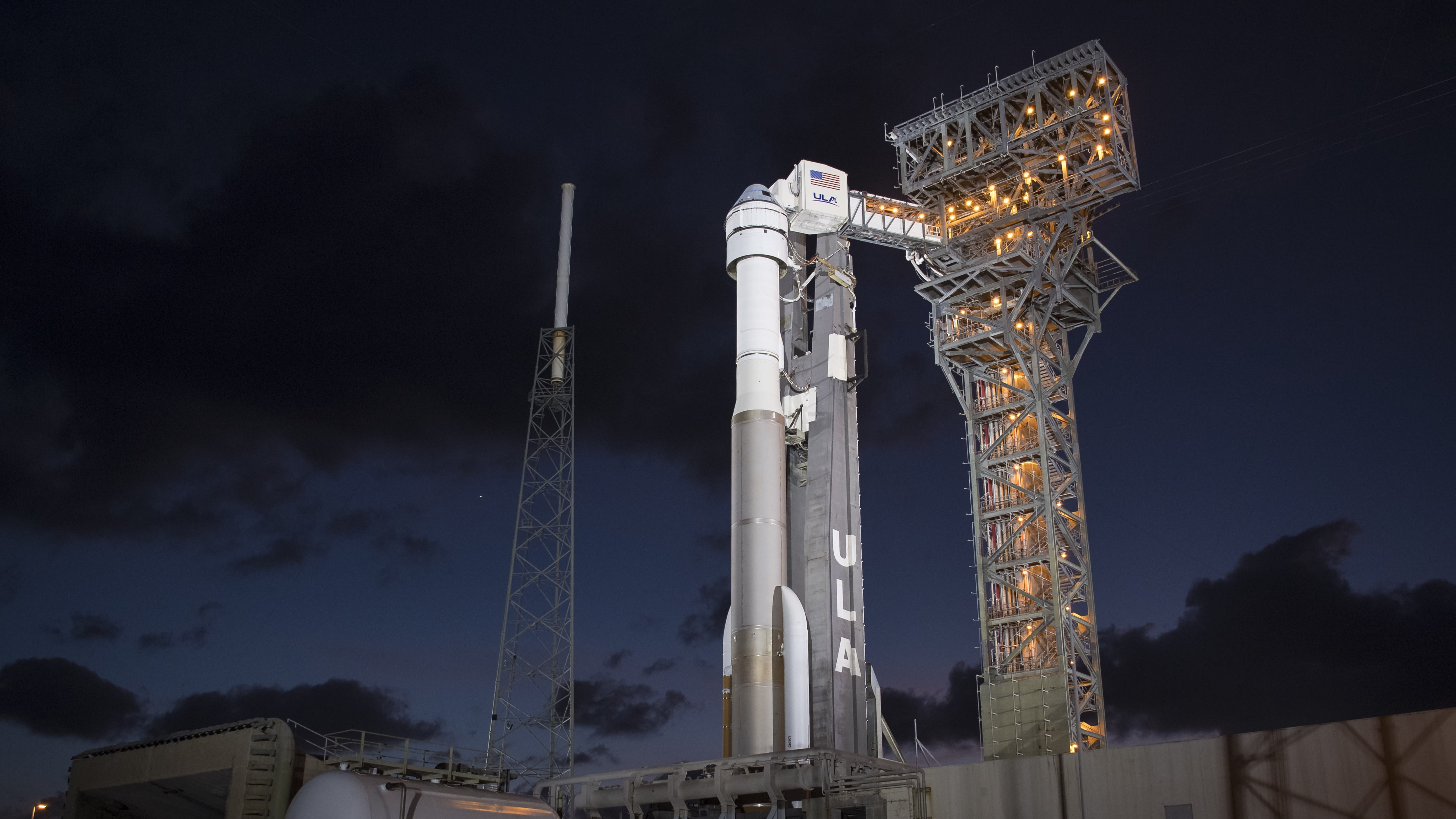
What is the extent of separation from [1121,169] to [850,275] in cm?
1009

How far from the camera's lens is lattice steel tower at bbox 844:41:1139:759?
39.6 meters

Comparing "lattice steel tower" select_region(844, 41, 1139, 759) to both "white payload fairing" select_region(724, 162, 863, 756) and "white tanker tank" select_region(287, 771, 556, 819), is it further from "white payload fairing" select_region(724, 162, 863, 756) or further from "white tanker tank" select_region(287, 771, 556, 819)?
"white tanker tank" select_region(287, 771, 556, 819)

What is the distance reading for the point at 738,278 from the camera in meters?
37.2

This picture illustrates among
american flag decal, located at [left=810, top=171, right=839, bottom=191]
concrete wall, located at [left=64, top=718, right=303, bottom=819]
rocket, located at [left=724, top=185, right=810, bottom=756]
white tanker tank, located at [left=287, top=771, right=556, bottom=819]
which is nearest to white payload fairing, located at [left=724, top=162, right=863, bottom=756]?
rocket, located at [left=724, top=185, right=810, bottom=756]

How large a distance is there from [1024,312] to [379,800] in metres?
29.2

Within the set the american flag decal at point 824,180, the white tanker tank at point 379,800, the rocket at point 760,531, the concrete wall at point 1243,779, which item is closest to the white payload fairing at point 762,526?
the rocket at point 760,531

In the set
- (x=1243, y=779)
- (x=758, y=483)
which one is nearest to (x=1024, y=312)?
(x=758, y=483)

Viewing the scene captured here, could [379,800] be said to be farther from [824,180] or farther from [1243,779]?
[824,180]

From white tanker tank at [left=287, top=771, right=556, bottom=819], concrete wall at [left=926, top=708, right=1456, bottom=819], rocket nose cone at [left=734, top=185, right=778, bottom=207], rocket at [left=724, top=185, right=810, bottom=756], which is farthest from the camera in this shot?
rocket nose cone at [left=734, top=185, right=778, bottom=207]

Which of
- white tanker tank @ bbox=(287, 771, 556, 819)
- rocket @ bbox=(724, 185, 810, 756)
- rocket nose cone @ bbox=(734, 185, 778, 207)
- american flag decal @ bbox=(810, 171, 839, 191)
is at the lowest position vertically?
white tanker tank @ bbox=(287, 771, 556, 819)

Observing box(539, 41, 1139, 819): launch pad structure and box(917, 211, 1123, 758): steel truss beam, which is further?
box(917, 211, 1123, 758): steel truss beam

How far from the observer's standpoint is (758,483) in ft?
110

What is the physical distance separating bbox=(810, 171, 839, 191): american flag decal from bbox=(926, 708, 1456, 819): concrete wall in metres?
21.1

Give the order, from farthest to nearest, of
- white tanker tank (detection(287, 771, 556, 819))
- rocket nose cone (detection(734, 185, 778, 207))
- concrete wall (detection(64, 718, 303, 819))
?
rocket nose cone (detection(734, 185, 778, 207)) → concrete wall (detection(64, 718, 303, 819)) → white tanker tank (detection(287, 771, 556, 819))
